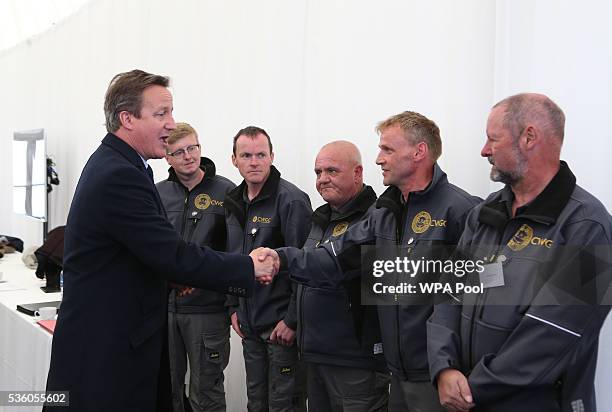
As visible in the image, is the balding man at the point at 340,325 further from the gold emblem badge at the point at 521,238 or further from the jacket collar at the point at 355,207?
the gold emblem badge at the point at 521,238

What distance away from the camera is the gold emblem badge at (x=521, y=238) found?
5.04 ft

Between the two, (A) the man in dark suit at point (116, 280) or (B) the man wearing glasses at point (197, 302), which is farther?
(B) the man wearing glasses at point (197, 302)

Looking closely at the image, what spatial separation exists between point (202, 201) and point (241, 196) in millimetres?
294

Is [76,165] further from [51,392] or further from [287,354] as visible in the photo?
[51,392]

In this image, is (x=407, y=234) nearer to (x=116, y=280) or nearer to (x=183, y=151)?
(x=116, y=280)

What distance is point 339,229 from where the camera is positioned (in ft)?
7.59

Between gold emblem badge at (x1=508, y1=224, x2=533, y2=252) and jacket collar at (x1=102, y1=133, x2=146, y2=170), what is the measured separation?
1105mm

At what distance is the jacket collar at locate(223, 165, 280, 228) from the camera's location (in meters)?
2.68

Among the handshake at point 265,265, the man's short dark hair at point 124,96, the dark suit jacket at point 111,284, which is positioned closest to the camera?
the dark suit jacket at point 111,284

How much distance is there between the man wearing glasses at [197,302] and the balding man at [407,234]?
32.8 inches

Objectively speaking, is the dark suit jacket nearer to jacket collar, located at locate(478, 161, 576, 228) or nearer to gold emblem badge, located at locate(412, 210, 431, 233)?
gold emblem badge, located at locate(412, 210, 431, 233)

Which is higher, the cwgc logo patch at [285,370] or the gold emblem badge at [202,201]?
the gold emblem badge at [202,201]

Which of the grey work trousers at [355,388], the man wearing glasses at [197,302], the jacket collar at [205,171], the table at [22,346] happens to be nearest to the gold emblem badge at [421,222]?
the grey work trousers at [355,388]

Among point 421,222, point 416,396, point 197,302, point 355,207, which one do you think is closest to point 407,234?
point 421,222
